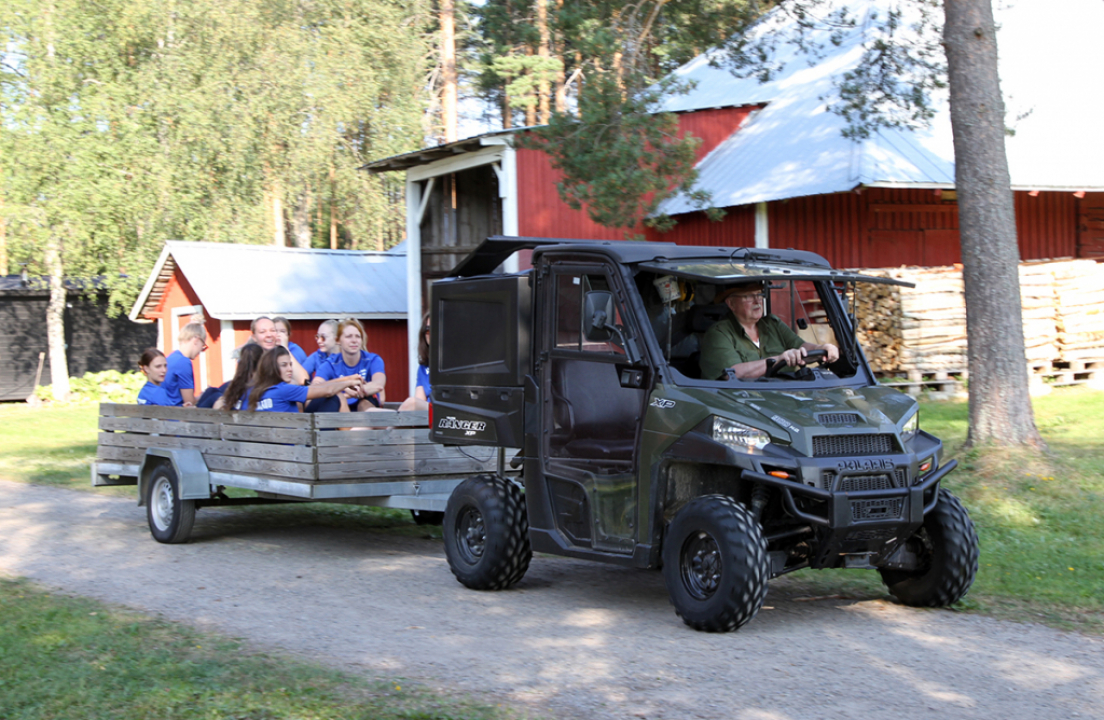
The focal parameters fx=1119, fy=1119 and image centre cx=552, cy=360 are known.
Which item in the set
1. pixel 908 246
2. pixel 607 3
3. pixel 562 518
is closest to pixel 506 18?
pixel 607 3

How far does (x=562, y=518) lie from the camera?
7.25 meters

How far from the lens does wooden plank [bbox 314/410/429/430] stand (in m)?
8.70

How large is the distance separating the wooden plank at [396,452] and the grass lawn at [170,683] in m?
2.24

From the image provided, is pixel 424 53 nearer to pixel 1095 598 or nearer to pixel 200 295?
pixel 200 295

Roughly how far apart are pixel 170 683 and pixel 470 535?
278cm

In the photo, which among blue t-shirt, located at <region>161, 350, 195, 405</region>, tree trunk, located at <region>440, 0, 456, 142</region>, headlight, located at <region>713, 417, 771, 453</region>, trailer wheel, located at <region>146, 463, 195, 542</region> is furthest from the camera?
tree trunk, located at <region>440, 0, 456, 142</region>

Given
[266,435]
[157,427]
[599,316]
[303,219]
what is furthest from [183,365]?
[303,219]

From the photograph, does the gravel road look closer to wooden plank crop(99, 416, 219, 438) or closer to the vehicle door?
the vehicle door

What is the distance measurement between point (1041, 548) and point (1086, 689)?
3.62m

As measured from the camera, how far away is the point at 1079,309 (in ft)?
59.1

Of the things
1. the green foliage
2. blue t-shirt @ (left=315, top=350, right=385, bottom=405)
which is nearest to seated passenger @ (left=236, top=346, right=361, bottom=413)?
blue t-shirt @ (left=315, top=350, right=385, bottom=405)

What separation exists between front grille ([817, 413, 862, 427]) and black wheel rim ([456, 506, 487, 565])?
8.41 feet

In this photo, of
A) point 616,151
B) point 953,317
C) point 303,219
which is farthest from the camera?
point 303,219

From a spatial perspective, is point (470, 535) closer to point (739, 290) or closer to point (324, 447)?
point (324, 447)
